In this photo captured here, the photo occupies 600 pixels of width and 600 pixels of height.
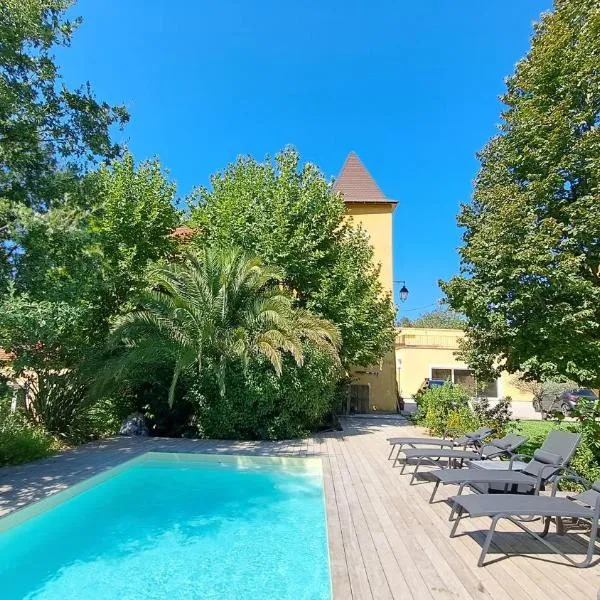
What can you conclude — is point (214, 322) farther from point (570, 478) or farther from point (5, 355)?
point (570, 478)

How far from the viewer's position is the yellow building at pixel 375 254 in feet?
69.4

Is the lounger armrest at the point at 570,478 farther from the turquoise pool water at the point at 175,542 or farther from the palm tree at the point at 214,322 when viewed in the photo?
the palm tree at the point at 214,322

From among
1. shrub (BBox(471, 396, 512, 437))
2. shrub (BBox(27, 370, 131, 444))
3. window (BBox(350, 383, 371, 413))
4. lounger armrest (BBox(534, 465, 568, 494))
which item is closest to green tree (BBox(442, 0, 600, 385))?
shrub (BBox(471, 396, 512, 437))

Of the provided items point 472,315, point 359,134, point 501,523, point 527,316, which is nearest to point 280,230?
point 472,315

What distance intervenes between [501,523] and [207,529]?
4.22 metres

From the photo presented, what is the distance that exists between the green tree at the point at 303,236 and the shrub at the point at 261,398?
2191 mm

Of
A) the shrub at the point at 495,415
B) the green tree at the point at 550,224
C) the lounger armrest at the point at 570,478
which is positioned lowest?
the lounger armrest at the point at 570,478

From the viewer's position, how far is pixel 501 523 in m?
5.46

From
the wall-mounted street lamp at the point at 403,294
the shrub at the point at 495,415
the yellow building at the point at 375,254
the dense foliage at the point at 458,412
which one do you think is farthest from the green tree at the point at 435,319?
the shrub at the point at 495,415

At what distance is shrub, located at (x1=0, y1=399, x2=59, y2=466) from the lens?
8508mm

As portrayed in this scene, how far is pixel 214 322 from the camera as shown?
12.2m

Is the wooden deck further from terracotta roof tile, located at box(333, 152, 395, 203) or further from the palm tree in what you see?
terracotta roof tile, located at box(333, 152, 395, 203)

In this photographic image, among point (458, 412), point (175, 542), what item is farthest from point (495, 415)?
point (175, 542)

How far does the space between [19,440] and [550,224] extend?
490 inches
